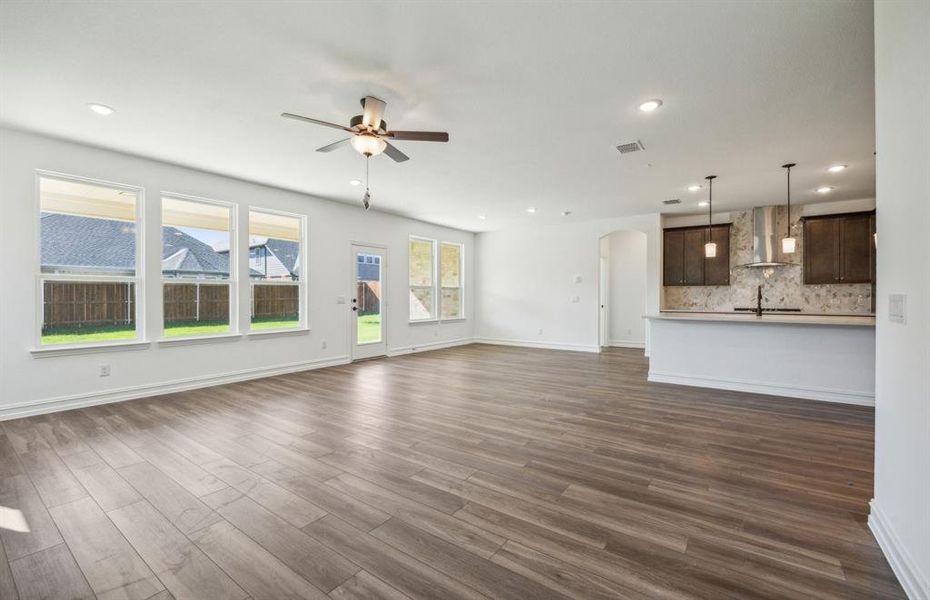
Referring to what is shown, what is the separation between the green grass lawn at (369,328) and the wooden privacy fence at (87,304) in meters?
3.29

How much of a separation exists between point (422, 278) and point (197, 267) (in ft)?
14.3

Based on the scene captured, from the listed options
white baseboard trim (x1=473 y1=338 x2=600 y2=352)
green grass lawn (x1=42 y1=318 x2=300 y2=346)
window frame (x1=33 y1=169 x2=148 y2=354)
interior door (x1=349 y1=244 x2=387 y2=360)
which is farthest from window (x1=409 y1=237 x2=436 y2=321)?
window frame (x1=33 y1=169 x2=148 y2=354)

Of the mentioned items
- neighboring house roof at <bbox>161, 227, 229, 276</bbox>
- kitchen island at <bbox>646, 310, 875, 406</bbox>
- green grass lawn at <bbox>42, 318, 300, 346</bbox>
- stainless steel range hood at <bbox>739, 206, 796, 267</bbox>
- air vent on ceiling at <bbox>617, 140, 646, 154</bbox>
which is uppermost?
air vent on ceiling at <bbox>617, 140, 646, 154</bbox>

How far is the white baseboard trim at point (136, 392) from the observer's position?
12.7 feet

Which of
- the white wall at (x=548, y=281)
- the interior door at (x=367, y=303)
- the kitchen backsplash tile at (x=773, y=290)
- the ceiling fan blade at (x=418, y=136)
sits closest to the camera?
the ceiling fan blade at (x=418, y=136)

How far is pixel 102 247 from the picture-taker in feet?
14.4

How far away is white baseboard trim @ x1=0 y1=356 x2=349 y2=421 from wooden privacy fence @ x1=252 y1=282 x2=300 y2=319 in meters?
0.80

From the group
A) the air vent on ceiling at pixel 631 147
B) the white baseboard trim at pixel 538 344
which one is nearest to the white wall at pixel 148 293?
the white baseboard trim at pixel 538 344

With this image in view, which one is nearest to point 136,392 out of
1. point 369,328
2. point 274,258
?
point 274,258

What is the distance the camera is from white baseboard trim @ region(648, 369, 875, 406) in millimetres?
4329

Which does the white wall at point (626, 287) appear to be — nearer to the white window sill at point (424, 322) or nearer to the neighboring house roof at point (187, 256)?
the white window sill at point (424, 322)

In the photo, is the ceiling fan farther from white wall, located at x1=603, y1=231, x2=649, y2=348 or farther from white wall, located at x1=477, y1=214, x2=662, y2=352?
white wall, located at x1=603, y1=231, x2=649, y2=348

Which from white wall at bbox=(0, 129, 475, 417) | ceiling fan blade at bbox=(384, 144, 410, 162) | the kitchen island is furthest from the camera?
the kitchen island

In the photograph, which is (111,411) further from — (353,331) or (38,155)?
(353,331)
